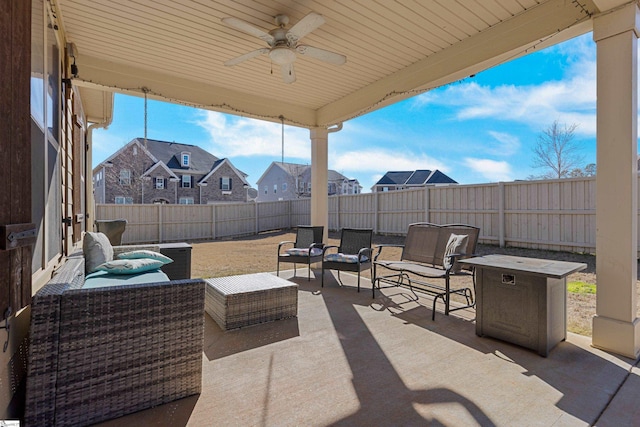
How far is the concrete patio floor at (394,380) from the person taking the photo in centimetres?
174

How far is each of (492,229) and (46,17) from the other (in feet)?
30.5

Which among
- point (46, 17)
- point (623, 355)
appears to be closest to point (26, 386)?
point (46, 17)

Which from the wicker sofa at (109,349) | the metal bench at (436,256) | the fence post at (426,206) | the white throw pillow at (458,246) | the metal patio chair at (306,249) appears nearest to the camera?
the wicker sofa at (109,349)

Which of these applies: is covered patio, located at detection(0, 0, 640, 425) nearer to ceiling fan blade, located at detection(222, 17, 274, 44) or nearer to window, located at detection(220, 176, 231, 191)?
ceiling fan blade, located at detection(222, 17, 274, 44)

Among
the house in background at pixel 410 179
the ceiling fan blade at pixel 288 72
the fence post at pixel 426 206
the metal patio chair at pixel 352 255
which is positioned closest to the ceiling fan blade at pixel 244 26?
the ceiling fan blade at pixel 288 72

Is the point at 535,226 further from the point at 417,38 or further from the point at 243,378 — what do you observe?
the point at 243,378

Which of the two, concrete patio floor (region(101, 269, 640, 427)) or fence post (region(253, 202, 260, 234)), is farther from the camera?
fence post (region(253, 202, 260, 234))

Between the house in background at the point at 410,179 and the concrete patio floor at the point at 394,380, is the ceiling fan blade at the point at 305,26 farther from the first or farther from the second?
the house in background at the point at 410,179

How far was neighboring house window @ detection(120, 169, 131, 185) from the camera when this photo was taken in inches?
737

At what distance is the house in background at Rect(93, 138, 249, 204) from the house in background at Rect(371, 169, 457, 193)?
13.4m

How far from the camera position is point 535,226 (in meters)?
7.69

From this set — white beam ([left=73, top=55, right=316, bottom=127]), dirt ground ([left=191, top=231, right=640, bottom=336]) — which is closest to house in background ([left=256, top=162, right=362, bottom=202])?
dirt ground ([left=191, top=231, right=640, bottom=336])

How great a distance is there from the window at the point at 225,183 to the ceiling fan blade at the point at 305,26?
20.5 meters

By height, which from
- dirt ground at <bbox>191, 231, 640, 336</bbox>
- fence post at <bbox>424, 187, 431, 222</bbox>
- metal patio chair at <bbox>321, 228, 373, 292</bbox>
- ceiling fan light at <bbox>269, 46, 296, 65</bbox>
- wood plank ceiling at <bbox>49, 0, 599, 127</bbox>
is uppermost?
wood plank ceiling at <bbox>49, 0, 599, 127</bbox>
